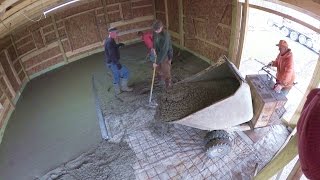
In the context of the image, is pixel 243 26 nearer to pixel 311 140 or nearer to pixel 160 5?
pixel 160 5

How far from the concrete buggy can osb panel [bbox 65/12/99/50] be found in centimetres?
391

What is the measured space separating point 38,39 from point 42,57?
0.51 metres

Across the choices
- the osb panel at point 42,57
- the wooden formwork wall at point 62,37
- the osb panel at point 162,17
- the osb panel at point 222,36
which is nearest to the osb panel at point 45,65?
the wooden formwork wall at point 62,37

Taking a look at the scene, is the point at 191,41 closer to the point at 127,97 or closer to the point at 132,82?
the point at 132,82

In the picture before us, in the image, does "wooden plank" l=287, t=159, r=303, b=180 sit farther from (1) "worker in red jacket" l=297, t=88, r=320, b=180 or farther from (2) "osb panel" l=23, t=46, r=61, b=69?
(2) "osb panel" l=23, t=46, r=61, b=69

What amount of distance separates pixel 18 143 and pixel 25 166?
697mm

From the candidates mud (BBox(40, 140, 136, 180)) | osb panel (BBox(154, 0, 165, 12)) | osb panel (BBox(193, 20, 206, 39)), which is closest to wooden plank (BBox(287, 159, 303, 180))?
mud (BBox(40, 140, 136, 180))

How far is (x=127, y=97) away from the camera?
6480 millimetres

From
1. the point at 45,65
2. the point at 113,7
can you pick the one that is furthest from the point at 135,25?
the point at 45,65

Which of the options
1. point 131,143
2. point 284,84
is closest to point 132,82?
point 131,143

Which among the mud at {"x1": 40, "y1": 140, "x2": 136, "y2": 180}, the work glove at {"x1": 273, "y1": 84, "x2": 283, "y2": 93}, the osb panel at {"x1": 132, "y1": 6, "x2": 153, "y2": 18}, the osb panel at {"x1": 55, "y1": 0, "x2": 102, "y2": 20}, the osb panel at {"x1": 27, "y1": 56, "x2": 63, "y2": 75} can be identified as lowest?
the mud at {"x1": 40, "y1": 140, "x2": 136, "y2": 180}

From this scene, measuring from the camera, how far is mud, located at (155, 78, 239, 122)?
503 cm

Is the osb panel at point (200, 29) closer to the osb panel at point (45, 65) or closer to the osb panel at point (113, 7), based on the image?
the osb panel at point (113, 7)

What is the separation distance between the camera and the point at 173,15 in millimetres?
8055
